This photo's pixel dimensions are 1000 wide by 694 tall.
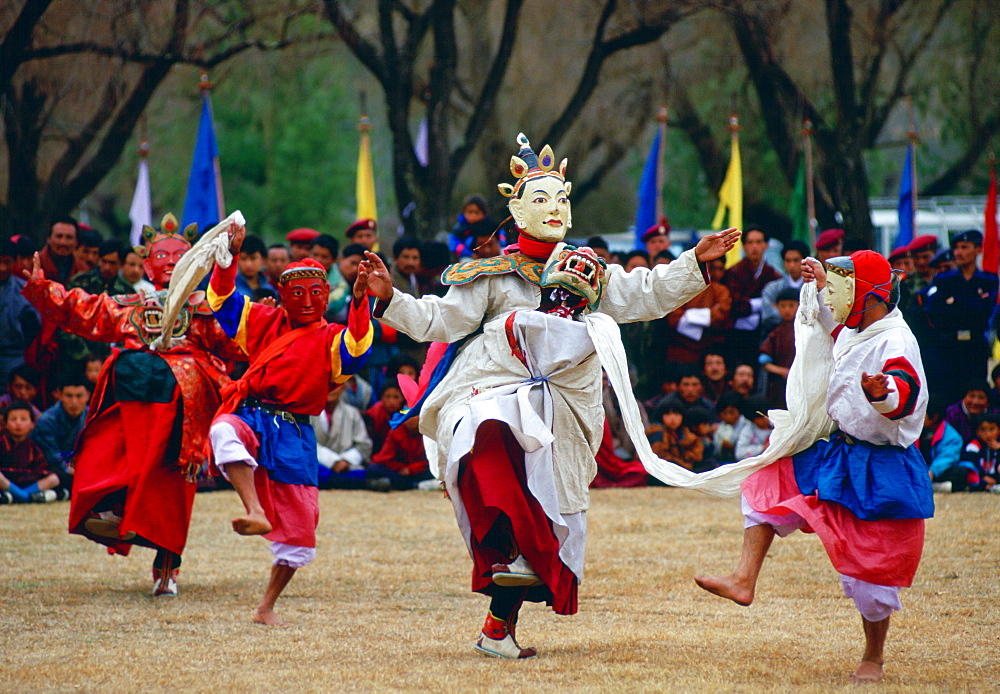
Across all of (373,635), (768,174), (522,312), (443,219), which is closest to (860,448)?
(522,312)

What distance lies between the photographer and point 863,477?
16.3 feet

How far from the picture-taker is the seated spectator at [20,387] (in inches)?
388

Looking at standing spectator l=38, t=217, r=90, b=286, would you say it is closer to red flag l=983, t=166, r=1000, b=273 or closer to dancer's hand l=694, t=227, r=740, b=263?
dancer's hand l=694, t=227, r=740, b=263

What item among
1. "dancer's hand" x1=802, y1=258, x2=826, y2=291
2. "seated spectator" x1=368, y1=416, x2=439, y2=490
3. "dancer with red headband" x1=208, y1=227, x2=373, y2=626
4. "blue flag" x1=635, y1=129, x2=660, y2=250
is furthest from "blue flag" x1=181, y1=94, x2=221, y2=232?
"dancer's hand" x1=802, y1=258, x2=826, y2=291

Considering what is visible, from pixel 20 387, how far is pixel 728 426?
5.65m

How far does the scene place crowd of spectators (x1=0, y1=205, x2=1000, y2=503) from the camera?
978 cm

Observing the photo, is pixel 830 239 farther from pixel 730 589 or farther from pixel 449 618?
pixel 730 589

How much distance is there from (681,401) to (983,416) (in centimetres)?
234

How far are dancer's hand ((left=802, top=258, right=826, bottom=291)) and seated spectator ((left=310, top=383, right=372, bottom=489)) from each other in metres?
5.61

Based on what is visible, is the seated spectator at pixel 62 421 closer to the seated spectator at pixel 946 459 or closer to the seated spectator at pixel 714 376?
the seated spectator at pixel 714 376

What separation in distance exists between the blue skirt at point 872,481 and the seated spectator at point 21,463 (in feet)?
21.5

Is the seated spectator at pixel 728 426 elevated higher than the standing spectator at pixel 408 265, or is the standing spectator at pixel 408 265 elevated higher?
the standing spectator at pixel 408 265

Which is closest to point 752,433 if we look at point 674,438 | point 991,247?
point 674,438

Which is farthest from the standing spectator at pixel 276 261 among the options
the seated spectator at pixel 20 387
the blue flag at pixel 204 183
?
the blue flag at pixel 204 183
